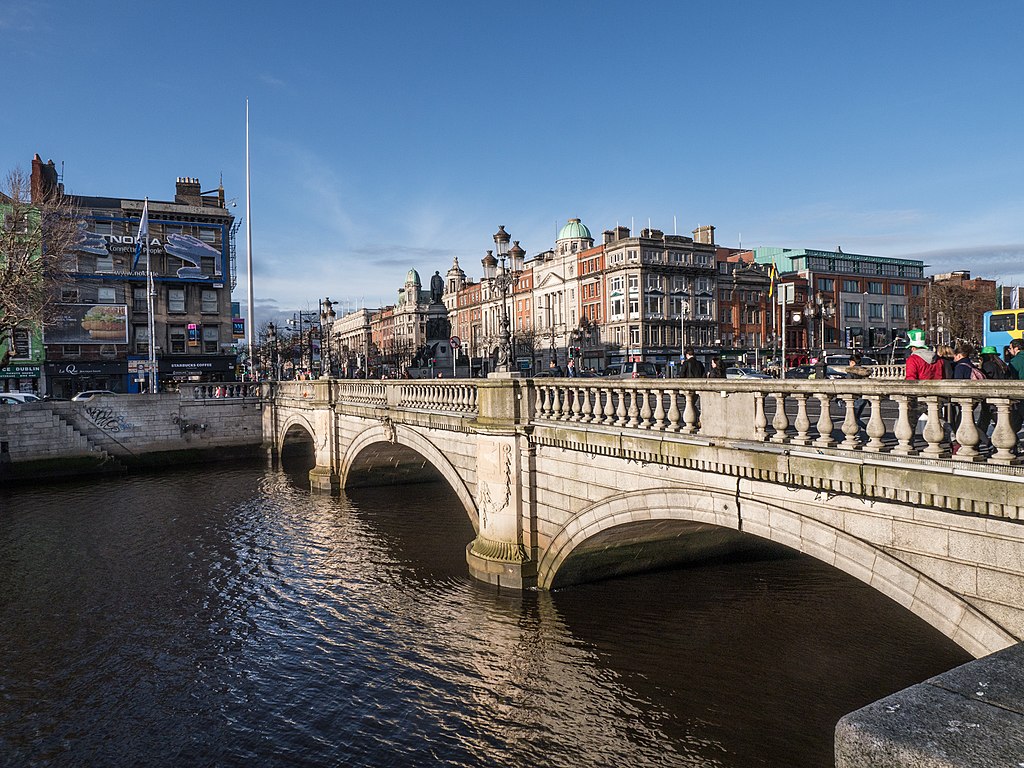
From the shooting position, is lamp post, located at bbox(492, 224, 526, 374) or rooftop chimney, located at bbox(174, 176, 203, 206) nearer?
lamp post, located at bbox(492, 224, 526, 374)

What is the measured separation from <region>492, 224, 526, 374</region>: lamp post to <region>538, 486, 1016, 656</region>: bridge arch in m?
3.93

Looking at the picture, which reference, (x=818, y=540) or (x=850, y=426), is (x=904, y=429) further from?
(x=818, y=540)

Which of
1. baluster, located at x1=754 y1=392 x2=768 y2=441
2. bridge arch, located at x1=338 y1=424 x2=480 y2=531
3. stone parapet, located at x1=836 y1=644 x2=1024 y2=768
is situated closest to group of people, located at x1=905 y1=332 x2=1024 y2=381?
baluster, located at x1=754 y1=392 x2=768 y2=441

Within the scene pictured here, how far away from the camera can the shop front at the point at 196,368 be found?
55.5 meters

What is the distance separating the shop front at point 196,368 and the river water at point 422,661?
128 ft

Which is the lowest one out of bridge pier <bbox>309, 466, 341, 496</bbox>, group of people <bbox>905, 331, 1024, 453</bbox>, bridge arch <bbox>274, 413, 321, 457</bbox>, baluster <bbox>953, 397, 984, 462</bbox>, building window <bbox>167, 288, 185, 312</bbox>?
bridge pier <bbox>309, 466, 341, 496</bbox>

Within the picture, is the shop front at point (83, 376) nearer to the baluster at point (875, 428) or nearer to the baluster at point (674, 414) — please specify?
the baluster at point (674, 414)

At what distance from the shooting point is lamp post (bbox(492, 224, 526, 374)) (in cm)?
1491

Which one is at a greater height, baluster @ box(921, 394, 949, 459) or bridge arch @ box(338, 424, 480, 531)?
baluster @ box(921, 394, 949, 459)

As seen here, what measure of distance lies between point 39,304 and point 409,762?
3633cm

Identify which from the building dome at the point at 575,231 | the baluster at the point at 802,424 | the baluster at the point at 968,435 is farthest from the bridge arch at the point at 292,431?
the building dome at the point at 575,231

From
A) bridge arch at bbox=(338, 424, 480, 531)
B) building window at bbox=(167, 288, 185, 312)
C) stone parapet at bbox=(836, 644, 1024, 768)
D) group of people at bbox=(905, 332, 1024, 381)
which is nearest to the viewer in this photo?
stone parapet at bbox=(836, 644, 1024, 768)

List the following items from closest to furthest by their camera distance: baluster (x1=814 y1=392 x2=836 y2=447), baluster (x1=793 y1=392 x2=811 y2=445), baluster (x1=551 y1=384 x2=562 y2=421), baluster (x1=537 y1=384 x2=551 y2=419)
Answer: baluster (x1=814 y1=392 x2=836 y2=447)
baluster (x1=793 y1=392 x2=811 y2=445)
baluster (x1=551 y1=384 x2=562 y2=421)
baluster (x1=537 y1=384 x2=551 y2=419)

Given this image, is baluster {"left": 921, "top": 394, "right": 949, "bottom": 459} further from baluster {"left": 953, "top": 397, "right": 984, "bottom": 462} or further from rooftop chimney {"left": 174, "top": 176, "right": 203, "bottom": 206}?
rooftop chimney {"left": 174, "top": 176, "right": 203, "bottom": 206}
